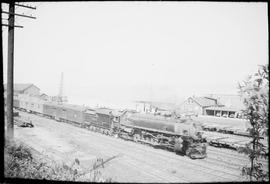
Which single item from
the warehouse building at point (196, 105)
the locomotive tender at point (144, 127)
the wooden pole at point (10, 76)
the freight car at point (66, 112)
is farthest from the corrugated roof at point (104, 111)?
the warehouse building at point (196, 105)

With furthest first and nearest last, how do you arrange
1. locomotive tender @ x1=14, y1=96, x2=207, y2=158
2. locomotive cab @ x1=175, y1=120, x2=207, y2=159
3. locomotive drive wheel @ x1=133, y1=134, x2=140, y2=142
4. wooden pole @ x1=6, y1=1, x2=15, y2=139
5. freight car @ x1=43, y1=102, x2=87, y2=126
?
freight car @ x1=43, y1=102, x2=87, y2=126 < locomotive drive wheel @ x1=133, y1=134, x2=140, y2=142 < locomotive tender @ x1=14, y1=96, x2=207, y2=158 < locomotive cab @ x1=175, y1=120, x2=207, y2=159 < wooden pole @ x1=6, y1=1, x2=15, y2=139

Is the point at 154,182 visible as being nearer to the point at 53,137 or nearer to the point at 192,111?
the point at 53,137

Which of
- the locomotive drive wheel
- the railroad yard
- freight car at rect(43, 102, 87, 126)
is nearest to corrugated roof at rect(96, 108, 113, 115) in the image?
freight car at rect(43, 102, 87, 126)

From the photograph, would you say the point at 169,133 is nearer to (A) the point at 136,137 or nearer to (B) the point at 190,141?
(B) the point at 190,141

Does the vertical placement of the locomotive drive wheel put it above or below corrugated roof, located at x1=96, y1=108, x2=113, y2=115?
below

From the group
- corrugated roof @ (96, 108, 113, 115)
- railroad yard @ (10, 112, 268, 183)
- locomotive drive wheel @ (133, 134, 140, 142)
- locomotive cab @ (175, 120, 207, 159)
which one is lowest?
railroad yard @ (10, 112, 268, 183)

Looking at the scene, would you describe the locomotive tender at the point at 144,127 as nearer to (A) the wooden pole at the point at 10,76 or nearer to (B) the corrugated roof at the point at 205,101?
(A) the wooden pole at the point at 10,76

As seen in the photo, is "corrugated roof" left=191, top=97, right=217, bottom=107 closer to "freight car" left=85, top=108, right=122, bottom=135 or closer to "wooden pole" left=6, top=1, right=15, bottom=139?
"freight car" left=85, top=108, right=122, bottom=135

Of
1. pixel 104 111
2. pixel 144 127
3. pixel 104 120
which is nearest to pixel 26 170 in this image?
pixel 144 127
